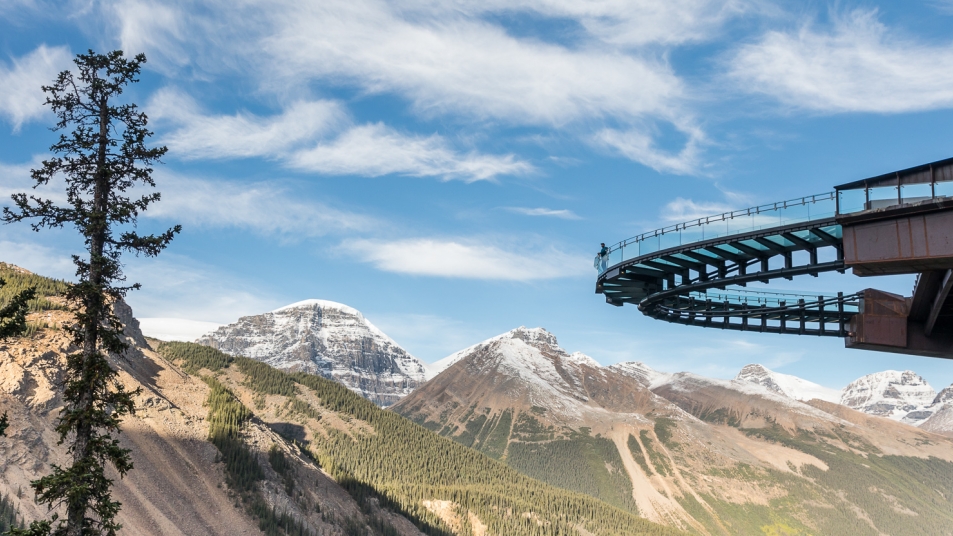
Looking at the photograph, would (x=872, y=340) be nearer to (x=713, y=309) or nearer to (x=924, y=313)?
(x=924, y=313)

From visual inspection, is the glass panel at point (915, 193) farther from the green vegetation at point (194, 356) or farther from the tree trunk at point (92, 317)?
the green vegetation at point (194, 356)

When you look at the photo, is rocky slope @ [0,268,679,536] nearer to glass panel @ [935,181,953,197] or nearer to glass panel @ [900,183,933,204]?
glass panel @ [900,183,933,204]

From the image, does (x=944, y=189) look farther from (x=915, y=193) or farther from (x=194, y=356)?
(x=194, y=356)

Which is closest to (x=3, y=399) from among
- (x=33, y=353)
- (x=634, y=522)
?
(x=33, y=353)

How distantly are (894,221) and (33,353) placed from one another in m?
55.5

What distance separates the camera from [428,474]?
14288 centimetres

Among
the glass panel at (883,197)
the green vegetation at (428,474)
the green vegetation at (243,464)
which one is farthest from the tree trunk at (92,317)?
the green vegetation at (428,474)

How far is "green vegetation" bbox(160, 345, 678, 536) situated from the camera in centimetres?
12825

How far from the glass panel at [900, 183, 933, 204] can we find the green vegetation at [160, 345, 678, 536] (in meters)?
88.6

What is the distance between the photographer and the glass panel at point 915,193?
29406mm

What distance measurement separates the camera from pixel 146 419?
63625 mm

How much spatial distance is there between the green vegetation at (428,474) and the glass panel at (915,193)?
8865cm

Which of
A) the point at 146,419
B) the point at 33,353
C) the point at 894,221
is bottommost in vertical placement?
the point at 146,419

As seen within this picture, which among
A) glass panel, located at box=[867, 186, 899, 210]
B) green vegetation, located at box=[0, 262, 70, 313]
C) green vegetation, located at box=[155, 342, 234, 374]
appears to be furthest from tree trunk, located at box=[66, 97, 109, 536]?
green vegetation, located at box=[155, 342, 234, 374]
